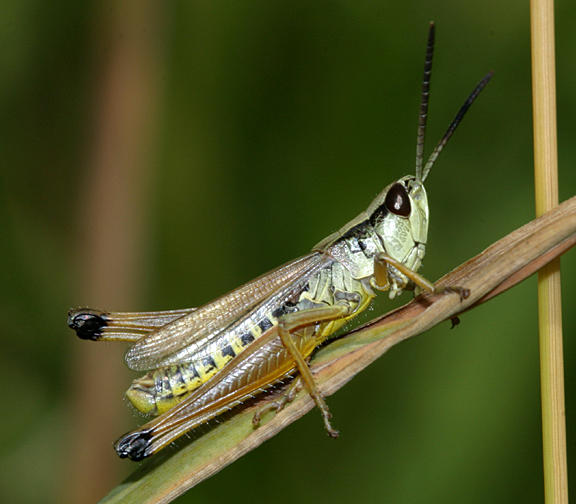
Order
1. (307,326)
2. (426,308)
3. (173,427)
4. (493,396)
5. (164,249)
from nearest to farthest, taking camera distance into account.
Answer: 1. (426,308)
2. (173,427)
3. (307,326)
4. (493,396)
5. (164,249)

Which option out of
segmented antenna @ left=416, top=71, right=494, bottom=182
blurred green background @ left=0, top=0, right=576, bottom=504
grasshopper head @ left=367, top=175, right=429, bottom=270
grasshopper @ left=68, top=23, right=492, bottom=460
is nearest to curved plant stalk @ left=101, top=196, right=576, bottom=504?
grasshopper @ left=68, top=23, right=492, bottom=460

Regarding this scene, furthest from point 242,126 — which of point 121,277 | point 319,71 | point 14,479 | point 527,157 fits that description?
point 14,479

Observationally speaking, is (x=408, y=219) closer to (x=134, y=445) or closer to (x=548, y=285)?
(x=548, y=285)

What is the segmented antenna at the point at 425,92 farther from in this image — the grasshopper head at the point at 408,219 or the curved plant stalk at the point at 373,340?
the curved plant stalk at the point at 373,340

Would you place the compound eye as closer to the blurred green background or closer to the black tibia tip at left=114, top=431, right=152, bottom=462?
the blurred green background

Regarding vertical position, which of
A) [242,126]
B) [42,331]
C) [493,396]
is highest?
[242,126]

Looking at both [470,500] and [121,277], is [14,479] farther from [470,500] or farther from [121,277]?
[470,500]

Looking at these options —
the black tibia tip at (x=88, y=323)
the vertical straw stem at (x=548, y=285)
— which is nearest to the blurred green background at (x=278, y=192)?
the black tibia tip at (x=88, y=323)

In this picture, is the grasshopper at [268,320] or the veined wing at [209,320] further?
the veined wing at [209,320]
